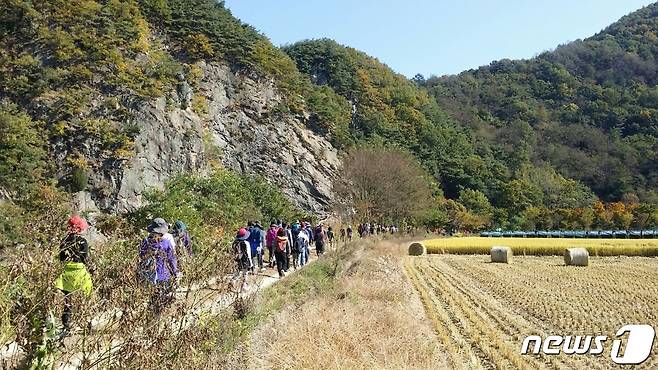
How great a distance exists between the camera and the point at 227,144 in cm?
4662

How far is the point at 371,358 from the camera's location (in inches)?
Result: 252

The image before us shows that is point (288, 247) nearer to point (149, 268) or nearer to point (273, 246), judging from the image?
point (273, 246)

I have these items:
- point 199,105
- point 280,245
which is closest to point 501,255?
point 280,245

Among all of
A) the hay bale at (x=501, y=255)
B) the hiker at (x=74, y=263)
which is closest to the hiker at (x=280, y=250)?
the hiker at (x=74, y=263)

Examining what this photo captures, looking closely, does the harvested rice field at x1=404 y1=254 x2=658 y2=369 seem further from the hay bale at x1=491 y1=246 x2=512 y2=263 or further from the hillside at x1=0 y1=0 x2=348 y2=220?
the hillside at x1=0 y1=0 x2=348 y2=220

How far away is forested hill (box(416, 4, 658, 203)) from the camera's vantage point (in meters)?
103

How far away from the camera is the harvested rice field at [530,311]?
28.9 feet

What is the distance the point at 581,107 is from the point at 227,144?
341ft

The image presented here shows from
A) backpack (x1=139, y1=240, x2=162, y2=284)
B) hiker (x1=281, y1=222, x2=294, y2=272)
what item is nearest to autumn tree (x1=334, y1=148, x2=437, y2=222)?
hiker (x1=281, y1=222, x2=294, y2=272)

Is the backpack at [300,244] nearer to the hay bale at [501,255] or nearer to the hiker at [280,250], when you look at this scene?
the hiker at [280,250]

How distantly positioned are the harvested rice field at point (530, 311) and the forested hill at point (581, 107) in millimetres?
83474

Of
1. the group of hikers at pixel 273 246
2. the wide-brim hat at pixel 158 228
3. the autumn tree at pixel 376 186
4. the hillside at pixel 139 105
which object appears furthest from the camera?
the autumn tree at pixel 376 186

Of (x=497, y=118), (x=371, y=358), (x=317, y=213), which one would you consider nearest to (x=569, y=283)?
(x=371, y=358)

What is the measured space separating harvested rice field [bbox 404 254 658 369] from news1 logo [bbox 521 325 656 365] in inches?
2.8
